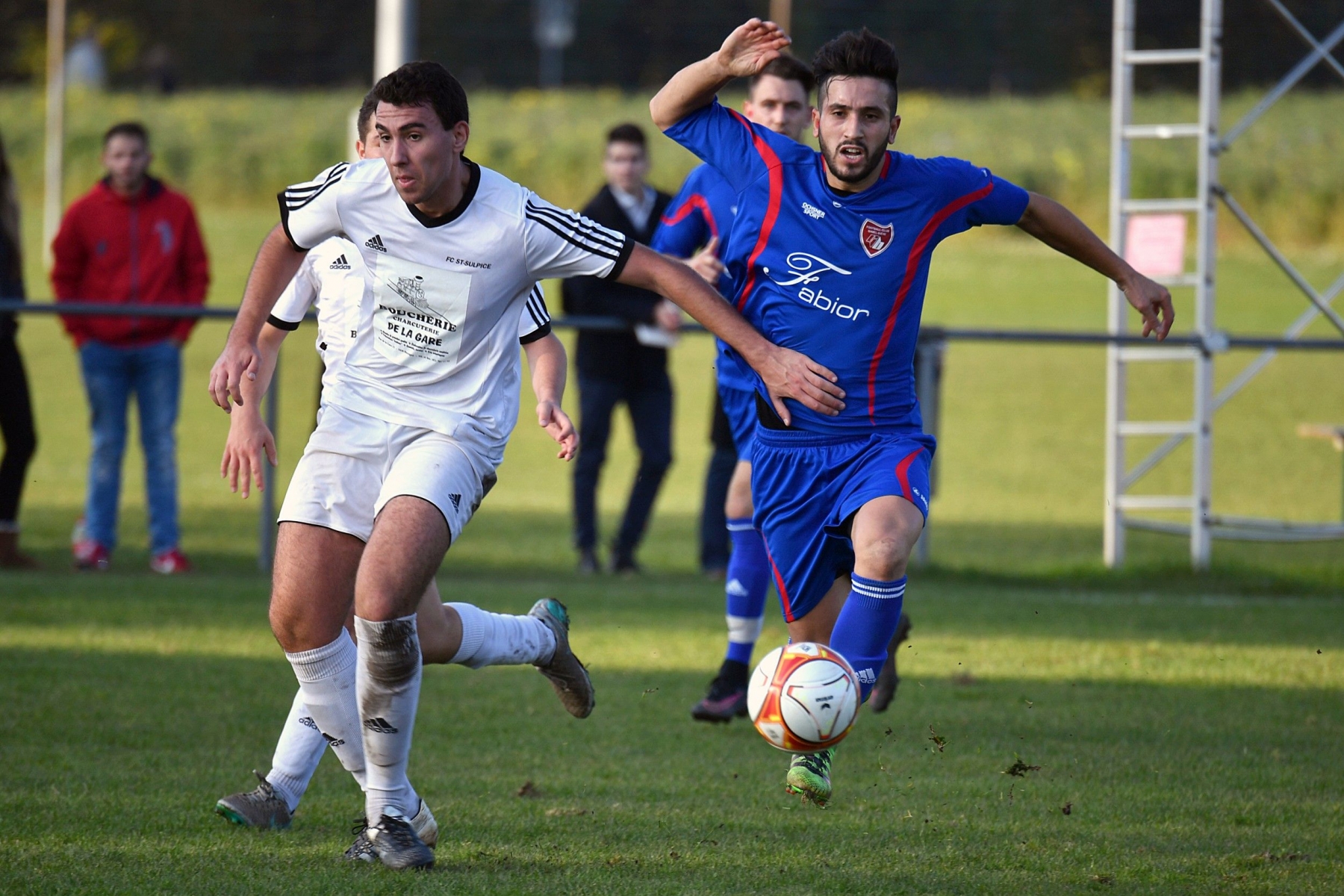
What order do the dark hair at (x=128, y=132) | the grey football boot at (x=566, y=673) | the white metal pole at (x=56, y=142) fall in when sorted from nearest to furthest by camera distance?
the grey football boot at (x=566, y=673), the dark hair at (x=128, y=132), the white metal pole at (x=56, y=142)

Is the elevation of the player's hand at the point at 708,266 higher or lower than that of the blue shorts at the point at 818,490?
higher

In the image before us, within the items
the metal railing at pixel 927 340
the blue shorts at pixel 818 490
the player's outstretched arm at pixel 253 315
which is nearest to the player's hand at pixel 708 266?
the blue shorts at pixel 818 490

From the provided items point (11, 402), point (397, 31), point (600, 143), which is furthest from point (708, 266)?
point (600, 143)

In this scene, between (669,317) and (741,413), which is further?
(669,317)

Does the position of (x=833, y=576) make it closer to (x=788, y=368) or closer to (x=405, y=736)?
(x=788, y=368)

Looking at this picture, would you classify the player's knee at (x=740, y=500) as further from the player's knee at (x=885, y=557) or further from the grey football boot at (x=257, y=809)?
the grey football boot at (x=257, y=809)

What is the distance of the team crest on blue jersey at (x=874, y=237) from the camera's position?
5008 millimetres

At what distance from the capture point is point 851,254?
500cm

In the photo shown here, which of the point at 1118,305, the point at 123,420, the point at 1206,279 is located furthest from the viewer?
the point at 1118,305

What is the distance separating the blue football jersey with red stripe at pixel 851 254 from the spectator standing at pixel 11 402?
239 inches

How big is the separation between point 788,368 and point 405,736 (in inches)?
58.8

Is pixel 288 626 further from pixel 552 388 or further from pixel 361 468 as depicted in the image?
pixel 552 388

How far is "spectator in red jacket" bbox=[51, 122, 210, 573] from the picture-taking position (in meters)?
9.93

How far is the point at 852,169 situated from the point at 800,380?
74cm
